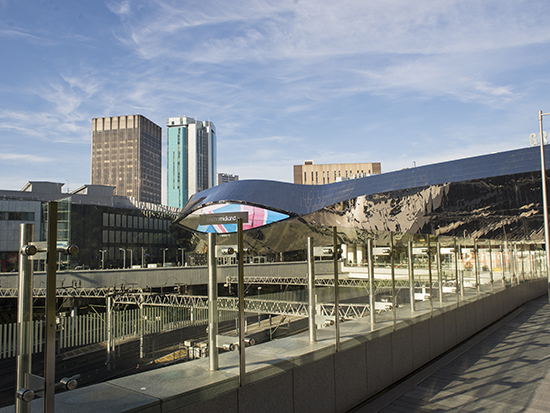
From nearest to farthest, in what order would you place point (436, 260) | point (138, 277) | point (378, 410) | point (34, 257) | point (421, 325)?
point (34, 257)
point (378, 410)
point (421, 325)
point (436, 260)
point (138, 277)

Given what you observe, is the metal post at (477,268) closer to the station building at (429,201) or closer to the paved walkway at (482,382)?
the paved walkway at (482,382)

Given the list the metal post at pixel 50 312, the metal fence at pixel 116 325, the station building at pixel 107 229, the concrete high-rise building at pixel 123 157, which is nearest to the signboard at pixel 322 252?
the metal fence at pixel 116 325

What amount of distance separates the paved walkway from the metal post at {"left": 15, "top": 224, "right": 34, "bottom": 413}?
4.01 metres

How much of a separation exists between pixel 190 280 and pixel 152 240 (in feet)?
115

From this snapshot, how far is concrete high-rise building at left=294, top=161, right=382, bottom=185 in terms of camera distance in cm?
17262

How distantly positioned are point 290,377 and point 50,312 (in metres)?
2.64

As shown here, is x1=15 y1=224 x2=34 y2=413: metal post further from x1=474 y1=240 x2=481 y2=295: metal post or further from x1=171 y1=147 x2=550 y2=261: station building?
x1=171 y1=147 x2=550 y2=261: station building

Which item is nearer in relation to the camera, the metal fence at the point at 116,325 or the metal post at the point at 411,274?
the metal fence at the point at 116,325

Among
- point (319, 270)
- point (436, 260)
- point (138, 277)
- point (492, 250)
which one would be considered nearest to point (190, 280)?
point (138, 277)

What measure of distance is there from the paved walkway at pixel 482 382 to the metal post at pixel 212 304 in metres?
2.28

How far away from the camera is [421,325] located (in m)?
7.75

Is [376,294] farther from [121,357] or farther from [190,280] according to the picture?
[190,280]

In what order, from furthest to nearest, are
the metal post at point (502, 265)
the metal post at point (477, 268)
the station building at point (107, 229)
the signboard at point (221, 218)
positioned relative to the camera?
the station building at point (107, 229) → the metal post at point (502, 265) → the metal post at point (477, 268) → the signboard at point (221, 218)

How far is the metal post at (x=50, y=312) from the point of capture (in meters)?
2.75
